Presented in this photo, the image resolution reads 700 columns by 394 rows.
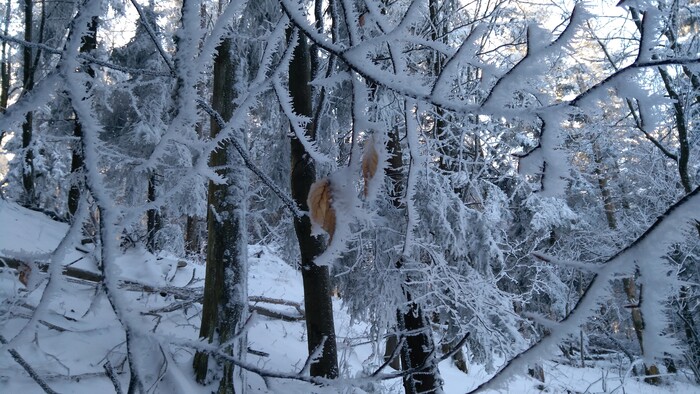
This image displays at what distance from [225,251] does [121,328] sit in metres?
1.59

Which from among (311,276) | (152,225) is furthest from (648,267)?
(152,225)

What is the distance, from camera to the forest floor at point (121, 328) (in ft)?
12.7

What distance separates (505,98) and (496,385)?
47 cm

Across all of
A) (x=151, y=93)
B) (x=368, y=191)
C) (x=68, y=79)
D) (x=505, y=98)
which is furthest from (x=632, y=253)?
(x=151, y=93)

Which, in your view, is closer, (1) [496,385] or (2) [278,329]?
(1) [496,385]

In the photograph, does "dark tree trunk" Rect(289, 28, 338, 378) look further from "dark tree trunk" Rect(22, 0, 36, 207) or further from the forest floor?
"dark tree trunk" Rect(22, 0, 36, 207)

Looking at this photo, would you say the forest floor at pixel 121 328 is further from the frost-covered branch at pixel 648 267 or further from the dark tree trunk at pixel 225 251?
the frost-covered branch at pixel 648 267

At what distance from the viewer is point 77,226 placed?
2.99ft

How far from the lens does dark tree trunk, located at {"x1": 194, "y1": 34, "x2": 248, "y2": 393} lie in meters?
4.45

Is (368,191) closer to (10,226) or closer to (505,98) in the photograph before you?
(505,98)

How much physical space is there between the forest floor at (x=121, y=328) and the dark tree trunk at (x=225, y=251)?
13.8 inches

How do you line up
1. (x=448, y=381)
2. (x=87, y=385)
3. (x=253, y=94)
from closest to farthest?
(x=253, y=94), (x=87, y=385), (x=448, y=381)

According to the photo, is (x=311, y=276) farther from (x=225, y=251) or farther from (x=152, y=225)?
(x=152, y=225)

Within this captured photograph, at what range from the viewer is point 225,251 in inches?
184
